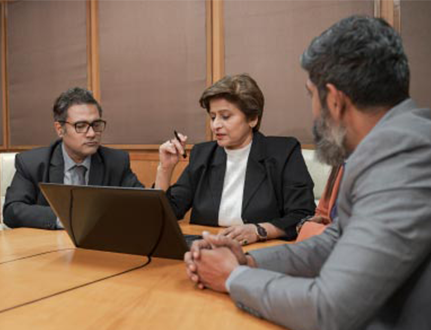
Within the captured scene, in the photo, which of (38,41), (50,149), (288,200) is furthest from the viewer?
(38,41)

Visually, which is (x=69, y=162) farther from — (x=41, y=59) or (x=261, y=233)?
(x=41, y=59)

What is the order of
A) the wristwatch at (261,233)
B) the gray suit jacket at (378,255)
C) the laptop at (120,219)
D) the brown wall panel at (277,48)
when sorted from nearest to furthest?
the gray suit jacket at (378,255), the laptop at (120,219), the wristwatch at (261,233), the brown wall panel at (277,48)

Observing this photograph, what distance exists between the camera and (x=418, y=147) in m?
0.90

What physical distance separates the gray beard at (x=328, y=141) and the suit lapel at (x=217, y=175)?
1.27m

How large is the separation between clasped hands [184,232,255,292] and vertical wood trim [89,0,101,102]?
10.8 ft

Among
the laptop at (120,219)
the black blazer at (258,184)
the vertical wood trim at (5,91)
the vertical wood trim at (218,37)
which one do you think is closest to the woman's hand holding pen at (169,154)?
the black blazer at (258,184)

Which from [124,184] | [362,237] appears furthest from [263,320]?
[124,184]

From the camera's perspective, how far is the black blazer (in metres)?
2.37

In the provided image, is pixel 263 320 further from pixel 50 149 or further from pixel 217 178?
pixel 50 149

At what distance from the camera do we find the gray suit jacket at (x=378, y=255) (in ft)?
2.75

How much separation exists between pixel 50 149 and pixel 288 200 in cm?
151

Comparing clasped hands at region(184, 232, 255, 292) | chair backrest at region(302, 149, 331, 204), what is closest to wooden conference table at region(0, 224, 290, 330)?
clasped hands at region(184, 232, 255, 292)

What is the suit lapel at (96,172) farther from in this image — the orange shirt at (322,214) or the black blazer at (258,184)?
the orange shirt at (322,214)

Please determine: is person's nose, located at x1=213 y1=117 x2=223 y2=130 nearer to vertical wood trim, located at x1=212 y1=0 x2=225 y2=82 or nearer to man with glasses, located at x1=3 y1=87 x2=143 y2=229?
man with glasses, located at x1=3 y1=87 x2=143 y2=229
